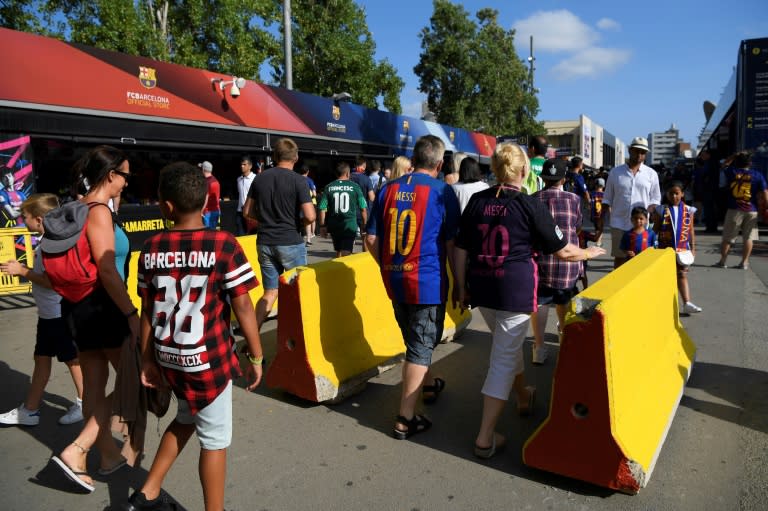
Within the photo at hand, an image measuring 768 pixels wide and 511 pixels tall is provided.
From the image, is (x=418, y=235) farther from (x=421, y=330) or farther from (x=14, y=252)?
(x=14, y=252)

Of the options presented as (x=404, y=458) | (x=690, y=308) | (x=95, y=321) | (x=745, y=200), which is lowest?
(x=404, y=458)

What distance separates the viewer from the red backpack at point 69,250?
116 inches

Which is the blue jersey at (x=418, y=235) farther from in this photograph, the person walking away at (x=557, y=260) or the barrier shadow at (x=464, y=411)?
the person walking away at (x=557, y=260)

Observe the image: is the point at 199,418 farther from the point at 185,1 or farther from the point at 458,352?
the point at 185,1

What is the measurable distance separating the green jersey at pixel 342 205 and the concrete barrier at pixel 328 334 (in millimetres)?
2398

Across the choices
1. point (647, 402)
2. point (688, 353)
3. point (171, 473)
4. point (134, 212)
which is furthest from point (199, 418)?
point (134, 212)

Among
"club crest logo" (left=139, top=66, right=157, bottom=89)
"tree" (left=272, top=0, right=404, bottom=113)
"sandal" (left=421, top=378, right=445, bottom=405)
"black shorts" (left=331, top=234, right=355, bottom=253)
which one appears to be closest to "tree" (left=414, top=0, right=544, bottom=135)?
"tree" (left=272, top=0, right=404, bottom=113)

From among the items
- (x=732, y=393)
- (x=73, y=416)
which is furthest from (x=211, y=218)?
(x=732, y=393)

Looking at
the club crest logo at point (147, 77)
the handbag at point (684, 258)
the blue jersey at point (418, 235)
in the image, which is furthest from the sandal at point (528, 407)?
the club crest logo at point (147, 77)

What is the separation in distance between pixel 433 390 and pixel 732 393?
2.39m

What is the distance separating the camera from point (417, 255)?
364 centimetres

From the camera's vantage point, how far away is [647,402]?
3322 millimetres

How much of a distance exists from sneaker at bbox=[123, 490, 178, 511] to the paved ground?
232 mm

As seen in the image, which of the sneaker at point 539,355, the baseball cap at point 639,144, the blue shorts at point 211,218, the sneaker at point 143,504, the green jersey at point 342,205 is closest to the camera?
the sneaker at point 143,504
